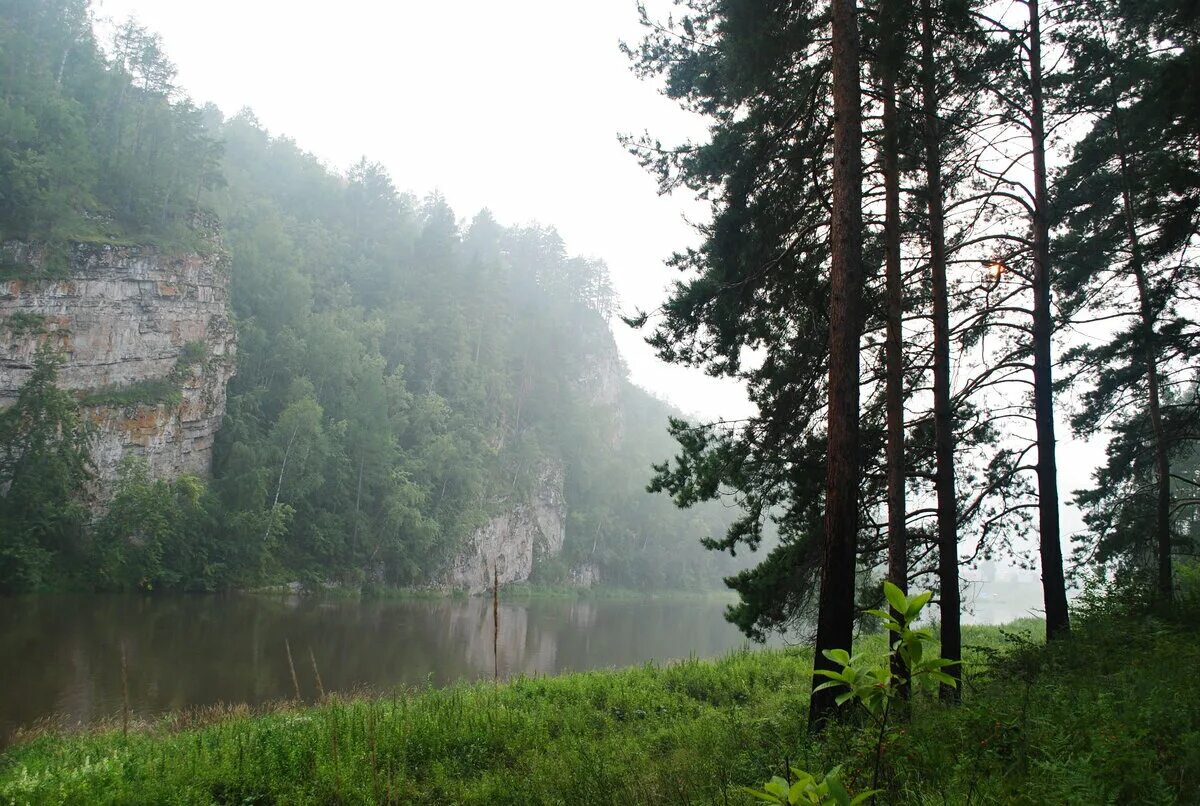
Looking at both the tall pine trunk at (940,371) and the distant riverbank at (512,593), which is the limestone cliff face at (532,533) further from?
the tall pine trunk at (940,371)

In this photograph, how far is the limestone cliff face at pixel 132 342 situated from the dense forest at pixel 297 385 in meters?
1.28

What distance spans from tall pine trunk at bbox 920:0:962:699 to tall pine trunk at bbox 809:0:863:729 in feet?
5.74

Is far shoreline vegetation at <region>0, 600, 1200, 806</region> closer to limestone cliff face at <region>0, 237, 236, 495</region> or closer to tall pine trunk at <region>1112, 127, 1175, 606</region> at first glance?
tall pine trunk at <region>1112, 127, 1175, 606</region>

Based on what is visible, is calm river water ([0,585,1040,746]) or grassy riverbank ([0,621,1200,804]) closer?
grassy riverbank ([0,621,1200,804])

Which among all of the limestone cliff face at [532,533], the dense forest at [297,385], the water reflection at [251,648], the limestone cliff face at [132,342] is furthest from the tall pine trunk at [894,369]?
the limestone cliff face at [532,533]

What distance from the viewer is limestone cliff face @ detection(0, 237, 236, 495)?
119 feet

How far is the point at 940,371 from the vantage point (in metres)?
8.43

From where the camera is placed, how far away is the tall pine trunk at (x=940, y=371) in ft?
26.7

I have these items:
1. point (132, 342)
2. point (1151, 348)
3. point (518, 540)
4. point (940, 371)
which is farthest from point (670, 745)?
point (518, 540)

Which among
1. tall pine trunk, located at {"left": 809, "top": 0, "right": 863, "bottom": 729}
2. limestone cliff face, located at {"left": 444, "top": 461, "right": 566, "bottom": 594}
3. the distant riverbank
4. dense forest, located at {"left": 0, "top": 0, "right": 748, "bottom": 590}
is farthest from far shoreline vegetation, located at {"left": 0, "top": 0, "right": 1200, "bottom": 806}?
limestone cliff face, located at {"left": 444, "top": 461, "right": 566, "bottom": 594}

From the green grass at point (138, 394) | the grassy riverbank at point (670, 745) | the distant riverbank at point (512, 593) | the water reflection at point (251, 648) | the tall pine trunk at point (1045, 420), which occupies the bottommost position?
the distant riverbank at point (512, 593)

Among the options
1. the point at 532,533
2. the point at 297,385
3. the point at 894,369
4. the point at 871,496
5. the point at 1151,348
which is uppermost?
the point at 297,385

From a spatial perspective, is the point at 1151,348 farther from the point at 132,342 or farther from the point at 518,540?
the point at 518,540

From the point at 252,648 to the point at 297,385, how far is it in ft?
99.3
